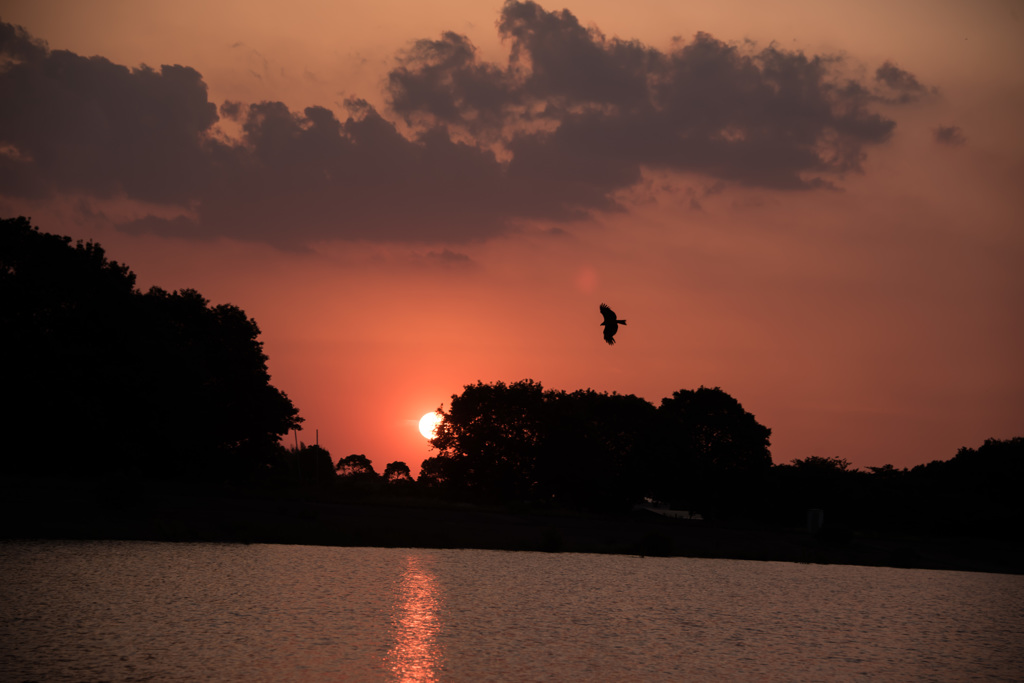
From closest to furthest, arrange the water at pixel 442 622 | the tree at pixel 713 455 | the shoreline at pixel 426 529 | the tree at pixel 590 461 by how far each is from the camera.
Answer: the water at pixel 442 622 → the shoreline at pixel 426 529 → the tree at pixel 590 461 → the tree at pixel 713 455

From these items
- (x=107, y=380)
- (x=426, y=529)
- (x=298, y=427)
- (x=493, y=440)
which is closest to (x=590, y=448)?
(x=493, y=440)

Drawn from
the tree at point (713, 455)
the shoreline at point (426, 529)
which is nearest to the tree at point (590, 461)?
the tree at point (713, 455)

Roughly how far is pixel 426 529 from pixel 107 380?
2729 centimetres

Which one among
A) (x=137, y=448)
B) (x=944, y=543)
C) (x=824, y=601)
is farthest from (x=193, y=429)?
(x=944, y=543)

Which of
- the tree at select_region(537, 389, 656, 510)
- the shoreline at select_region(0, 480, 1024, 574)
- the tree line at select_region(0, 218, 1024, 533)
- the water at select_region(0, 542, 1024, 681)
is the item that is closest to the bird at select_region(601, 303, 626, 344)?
the water at select_region(0, 542, 1024, 681)

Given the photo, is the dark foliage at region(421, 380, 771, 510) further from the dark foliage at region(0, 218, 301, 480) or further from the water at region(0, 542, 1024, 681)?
the water at region(0, 542, 1024, 681)

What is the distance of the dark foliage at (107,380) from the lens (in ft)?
222

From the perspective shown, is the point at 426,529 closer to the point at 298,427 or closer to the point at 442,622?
the point at 298,427

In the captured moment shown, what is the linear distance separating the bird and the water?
387 inches

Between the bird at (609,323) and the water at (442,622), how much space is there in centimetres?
982

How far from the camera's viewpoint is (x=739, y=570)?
60.9 metres

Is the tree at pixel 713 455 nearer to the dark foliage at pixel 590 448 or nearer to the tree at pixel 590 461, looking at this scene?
the dark foliage at pixel 590 448

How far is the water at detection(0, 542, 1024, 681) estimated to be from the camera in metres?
25.3

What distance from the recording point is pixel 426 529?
6544 centimetres
